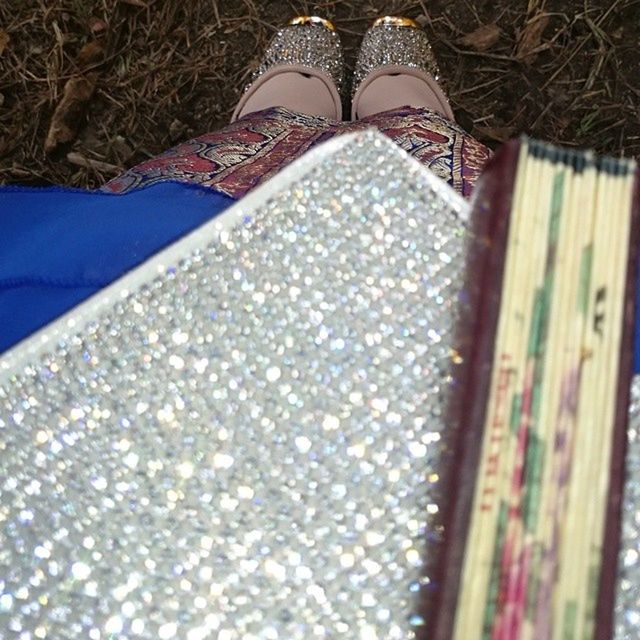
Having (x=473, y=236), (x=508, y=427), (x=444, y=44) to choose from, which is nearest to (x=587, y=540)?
(x=508, y=427)

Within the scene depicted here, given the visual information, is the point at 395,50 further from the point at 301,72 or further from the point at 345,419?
the point at 345,419

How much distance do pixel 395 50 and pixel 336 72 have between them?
12 centimetres

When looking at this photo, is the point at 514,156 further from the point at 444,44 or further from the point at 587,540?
the point at 444,44

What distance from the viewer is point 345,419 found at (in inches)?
15.7

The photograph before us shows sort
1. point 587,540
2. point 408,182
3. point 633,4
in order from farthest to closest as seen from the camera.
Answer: point 633,4 → point 408,182 → point 587,540

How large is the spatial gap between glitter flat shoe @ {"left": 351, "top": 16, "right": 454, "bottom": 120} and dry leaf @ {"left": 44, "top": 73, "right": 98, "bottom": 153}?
432 mm

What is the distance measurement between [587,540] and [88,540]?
269 millimetres

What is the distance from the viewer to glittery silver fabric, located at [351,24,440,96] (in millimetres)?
1052

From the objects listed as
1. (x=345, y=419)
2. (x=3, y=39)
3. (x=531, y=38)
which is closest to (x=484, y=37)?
(x=531, y=38)

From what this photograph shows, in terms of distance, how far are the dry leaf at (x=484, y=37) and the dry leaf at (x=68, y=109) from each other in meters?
0.61

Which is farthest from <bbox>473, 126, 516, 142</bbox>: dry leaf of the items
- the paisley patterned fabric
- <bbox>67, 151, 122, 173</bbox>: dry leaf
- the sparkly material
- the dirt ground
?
the sparkly material

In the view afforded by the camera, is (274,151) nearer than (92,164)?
Yes

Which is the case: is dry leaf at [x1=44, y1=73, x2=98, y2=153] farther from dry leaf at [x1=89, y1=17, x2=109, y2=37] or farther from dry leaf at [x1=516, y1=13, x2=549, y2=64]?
dry leaf at [x1=516, y1=13, x2=549, y2=64]

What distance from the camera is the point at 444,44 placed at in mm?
1122
